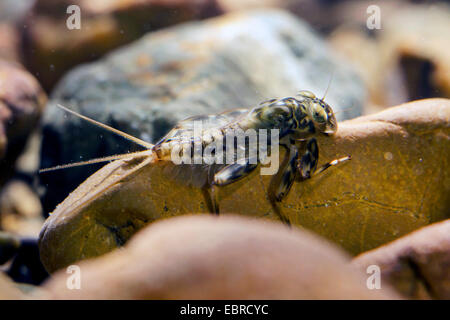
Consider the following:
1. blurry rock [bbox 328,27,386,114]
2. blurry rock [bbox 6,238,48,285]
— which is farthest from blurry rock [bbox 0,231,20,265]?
blurry rock [bbox 328,27,386,114]

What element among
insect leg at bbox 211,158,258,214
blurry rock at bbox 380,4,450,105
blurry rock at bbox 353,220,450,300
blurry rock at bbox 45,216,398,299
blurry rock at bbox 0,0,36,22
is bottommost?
blurry rock at bbox 353,220,450,300

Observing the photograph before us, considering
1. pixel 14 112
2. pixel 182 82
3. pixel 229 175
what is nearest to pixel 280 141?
pixel 229 175

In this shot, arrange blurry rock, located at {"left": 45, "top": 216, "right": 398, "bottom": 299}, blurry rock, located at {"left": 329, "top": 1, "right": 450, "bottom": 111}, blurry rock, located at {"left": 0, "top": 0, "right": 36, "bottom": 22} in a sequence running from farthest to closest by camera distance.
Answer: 1. blurry rock, located at {"left": 0, "top": 0, "right": 36, "bottom": 22}
2. blurry rock, located at {"left": 329, "top": 1, "right": 450, "bottom": 111}
3. blurry rock, located at {"left": 45, "top": 216, "right": 398, "bottom": 299}

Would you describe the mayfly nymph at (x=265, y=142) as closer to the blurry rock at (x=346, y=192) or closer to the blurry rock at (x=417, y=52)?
the blurry rock at (x=346, y=192)

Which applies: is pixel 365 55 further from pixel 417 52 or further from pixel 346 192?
pixel 346 192

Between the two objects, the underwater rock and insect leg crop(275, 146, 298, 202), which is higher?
the underwater rock

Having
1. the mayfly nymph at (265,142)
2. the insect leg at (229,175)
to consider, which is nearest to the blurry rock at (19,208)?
the mayfly nymph at (265,142)

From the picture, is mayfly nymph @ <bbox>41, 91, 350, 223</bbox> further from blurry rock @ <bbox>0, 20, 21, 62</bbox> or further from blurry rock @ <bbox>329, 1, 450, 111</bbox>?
blurry rock @ <bbox>0, 20, 21, 62</bbox>
